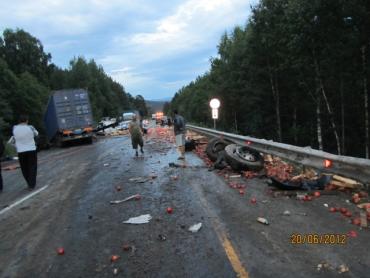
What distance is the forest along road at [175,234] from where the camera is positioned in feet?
16.8

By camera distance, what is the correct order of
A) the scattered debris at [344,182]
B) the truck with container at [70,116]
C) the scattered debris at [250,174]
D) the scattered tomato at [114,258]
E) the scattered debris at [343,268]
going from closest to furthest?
the scattered debris at [343,268] → the scattered tomato at [114,258] → the scattered debris at [344,182] → the scattered debris at [250,174] → the truck with container at [70,116]

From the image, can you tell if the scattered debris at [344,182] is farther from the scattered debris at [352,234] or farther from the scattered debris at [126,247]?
the scattered debris at [126,247]

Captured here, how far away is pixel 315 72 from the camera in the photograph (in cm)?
3338

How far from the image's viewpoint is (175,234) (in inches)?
253

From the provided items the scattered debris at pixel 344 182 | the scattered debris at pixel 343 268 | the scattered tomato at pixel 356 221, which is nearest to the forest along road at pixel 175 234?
the scattered debris at pixel 343 268

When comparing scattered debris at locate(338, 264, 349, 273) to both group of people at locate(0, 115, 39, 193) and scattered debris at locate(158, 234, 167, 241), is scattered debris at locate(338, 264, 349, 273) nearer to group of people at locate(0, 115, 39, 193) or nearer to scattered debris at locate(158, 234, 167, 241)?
scattered debris at locate(158, 234, 167, 241)

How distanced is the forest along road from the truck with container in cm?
2205

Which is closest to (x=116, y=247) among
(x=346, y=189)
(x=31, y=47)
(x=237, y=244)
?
(x=237, y=244)

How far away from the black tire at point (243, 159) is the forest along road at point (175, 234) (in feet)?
3.83

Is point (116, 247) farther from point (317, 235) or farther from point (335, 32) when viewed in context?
point (335, 32)

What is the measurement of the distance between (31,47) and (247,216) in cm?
9775

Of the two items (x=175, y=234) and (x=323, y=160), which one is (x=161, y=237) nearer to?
(x=175, y=234)

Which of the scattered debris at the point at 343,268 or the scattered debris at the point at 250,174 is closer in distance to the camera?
the scattered debris at the point at 343,268

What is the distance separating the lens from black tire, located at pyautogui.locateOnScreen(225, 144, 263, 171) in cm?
1200
